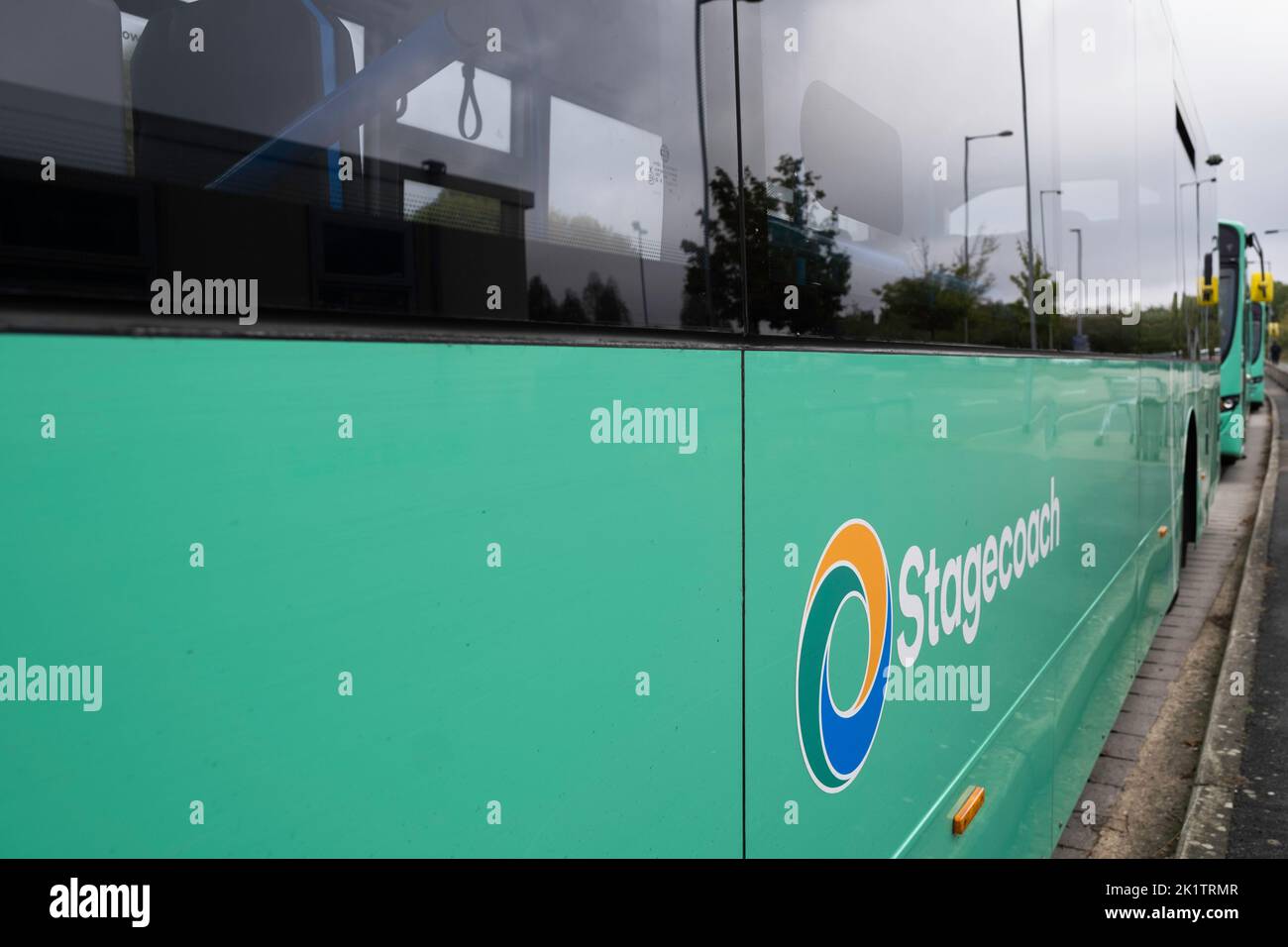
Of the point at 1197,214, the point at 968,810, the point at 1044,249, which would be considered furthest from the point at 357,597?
the point at 1197,214

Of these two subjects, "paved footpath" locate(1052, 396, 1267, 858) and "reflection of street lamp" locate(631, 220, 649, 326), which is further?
"paved footpath" locate(1052, 396, 1267, 858)

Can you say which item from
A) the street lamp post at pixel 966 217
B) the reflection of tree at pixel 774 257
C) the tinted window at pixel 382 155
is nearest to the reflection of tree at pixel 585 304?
the tinted window at pixel 382 155

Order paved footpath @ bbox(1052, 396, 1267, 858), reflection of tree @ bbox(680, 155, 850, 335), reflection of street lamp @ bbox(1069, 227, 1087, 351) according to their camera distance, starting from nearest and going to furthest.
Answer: reflection of tree @ bbox(680, 155, 850, 335)
reflection of street lamp @ bbox(1069, 227, 1087, 351)
paved footpath @ bbox(1052, 396, 1267, 858)

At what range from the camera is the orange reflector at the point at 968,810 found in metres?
2.94

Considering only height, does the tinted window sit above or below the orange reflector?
above

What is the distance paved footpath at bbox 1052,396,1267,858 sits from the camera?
4.79 m

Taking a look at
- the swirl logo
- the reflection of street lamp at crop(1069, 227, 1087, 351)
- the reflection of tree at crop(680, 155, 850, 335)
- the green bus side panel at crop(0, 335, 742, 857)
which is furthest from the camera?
the reflection of street lamp at crop(1069, 227, 1087, 351)

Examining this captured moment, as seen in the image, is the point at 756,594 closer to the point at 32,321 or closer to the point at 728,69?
the point at 728,69

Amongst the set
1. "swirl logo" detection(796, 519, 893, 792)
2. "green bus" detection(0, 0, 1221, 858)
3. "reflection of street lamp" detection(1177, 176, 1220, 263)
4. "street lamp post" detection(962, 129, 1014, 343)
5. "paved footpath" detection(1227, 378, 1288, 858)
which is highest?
"reflection of street lamp" detection(1177, 176, 1220, 263)

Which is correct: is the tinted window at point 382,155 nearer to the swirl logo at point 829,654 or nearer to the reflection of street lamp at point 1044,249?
the swirl logo at point 829,654

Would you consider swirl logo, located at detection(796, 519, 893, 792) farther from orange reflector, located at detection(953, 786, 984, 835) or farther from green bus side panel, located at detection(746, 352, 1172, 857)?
orange reflector, located at detection(953, 786, 984, 835)

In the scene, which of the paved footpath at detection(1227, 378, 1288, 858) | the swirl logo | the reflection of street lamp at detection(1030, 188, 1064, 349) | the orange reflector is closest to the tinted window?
the swirl logo

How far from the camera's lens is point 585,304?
63.1 inches

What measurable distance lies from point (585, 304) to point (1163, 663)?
6572 millimetres
